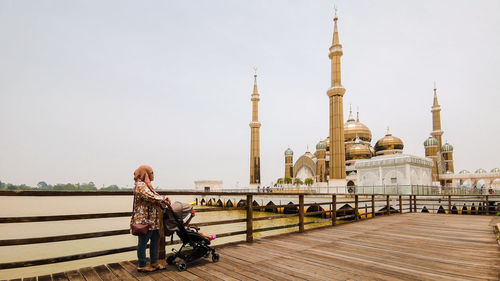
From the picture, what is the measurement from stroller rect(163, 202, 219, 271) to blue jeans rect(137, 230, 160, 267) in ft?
0.55

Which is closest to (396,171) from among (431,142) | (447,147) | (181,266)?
(431,142)

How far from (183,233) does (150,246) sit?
482mm

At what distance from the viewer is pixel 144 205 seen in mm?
3826

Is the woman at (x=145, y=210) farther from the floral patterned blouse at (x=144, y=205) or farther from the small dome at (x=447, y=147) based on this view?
the small dome at (x=447, y=147)

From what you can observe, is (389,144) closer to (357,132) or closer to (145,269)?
(357,132)

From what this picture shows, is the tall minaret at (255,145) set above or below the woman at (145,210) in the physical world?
above

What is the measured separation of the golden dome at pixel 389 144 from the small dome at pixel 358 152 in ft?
11.5

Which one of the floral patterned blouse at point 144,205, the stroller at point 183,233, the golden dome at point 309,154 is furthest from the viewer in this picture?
the golden dome at point 309,154

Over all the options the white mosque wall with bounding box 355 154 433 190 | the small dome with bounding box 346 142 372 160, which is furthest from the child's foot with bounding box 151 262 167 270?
the small dome with bounding box 346 142 372 160

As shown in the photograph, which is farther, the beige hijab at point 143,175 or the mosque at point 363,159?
the mosque at point 363,159

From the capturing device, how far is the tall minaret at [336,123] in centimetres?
4197

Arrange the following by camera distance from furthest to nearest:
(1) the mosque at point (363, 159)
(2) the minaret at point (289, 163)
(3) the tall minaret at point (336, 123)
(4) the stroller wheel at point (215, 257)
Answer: (2) the minaret at point (289, 163), (3) the tall minaret at point (336, 123), (1) the mosque at point (363, 159), (4) the stroller wheel at point (215, 257)

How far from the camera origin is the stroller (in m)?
3.96

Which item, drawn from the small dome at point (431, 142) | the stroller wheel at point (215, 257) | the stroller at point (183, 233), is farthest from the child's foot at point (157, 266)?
the small dome at point (431, 142)
